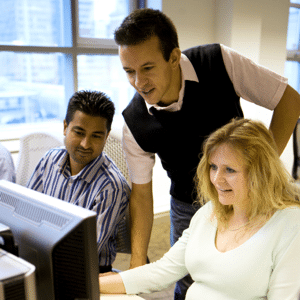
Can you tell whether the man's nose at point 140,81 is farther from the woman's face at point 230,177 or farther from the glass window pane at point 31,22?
the glass window pane at point 31,22

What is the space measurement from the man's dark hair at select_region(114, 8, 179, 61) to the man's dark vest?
6.5 inches

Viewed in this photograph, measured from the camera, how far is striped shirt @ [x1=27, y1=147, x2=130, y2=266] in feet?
4.02

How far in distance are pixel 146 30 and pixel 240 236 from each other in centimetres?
70

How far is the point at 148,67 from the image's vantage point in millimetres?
1137

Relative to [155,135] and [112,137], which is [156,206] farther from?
[155,135]

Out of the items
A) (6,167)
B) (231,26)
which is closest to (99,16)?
(231,26)

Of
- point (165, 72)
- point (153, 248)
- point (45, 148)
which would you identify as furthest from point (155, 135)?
point (153, 248)

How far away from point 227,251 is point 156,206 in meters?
2.39

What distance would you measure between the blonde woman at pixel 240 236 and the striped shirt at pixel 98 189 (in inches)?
8.7

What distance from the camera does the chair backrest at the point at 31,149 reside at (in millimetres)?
1731

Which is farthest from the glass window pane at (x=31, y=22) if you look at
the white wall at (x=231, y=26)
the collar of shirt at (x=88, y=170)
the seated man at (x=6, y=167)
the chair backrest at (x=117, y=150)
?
the collar of shirt at (x=88, y=170)

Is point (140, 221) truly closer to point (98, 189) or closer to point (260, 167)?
point (98, 189)

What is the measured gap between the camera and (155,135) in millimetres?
1340

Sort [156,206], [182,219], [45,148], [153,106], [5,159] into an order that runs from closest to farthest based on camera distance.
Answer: [153,106] < [182,219] < [45,148] < [5,159] < [156,206]
